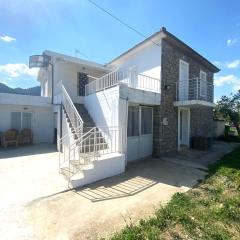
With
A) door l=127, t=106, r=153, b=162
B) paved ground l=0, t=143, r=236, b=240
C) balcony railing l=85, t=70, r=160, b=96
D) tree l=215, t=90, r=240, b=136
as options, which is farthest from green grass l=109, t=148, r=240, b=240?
tree l=215, t=90, r=240, b=136

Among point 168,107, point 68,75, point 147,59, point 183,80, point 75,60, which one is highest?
point 75,60

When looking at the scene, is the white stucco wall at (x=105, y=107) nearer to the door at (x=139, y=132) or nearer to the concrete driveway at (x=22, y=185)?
the door at (x=139, y=132)

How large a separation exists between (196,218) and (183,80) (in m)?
9.07

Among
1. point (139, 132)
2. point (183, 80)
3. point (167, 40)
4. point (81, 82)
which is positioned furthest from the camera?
point (81, 82)

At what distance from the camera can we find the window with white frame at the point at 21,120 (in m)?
14.3

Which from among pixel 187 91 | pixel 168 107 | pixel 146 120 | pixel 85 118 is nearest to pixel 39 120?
pixel 85 118

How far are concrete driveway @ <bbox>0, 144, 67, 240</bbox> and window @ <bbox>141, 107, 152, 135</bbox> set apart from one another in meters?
4.49

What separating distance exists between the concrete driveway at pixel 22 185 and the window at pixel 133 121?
12.0 feet

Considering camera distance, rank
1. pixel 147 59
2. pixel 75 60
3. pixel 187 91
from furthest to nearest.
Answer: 1. pixel 75 60
2. pixel 187 91
3. pixel 147 59

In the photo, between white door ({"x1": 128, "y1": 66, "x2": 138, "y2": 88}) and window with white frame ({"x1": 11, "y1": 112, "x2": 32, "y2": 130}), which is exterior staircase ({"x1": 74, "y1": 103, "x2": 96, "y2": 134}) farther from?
window with white frame ({"x1": 11, "y1": 112, "x2": 32, "y2": 130})

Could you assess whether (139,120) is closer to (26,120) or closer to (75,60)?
(75,60)

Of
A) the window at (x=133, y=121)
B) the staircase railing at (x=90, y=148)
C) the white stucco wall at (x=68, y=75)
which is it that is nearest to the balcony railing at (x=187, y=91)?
the window at (x=133, y=121)

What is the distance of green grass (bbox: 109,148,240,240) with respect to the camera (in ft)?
12.6

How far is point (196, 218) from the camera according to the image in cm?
443
